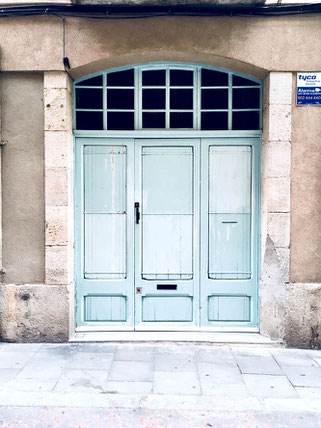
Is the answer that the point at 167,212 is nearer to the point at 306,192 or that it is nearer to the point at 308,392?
the point at 306,192

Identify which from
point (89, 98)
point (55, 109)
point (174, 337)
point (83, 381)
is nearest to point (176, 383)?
point (83, 381)

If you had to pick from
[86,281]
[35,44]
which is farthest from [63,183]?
[35,44]

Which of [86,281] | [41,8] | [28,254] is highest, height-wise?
[41,8]

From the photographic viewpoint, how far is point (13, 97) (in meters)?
5.54

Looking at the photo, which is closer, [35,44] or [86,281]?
[35,44]

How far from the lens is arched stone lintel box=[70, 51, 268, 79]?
548 centimetres

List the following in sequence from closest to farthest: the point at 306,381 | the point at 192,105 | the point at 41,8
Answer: the point at 306,381
the point at 41,8
the point at 192,105

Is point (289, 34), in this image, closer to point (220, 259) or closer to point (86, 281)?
point (220, 259)

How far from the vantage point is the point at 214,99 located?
5.89m

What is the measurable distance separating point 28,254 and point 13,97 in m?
2.08

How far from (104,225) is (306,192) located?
2.76 m

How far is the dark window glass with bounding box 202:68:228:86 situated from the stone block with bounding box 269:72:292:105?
0.71 metres

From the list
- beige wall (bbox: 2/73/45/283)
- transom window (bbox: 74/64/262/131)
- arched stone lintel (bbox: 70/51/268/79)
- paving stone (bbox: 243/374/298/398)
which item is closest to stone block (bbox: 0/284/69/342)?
beige wall (bbox: 2/73/45/283)

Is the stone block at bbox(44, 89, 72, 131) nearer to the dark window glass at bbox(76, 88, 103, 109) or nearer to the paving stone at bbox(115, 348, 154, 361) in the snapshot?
the dark window glass at bbox(76, 88, 103, 109)
